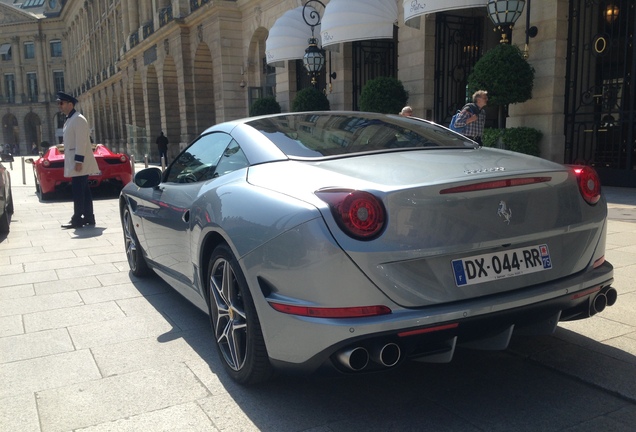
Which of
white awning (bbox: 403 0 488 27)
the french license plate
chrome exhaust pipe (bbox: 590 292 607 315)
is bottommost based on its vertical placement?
chrome exhaust pipe (bbox: 590 292 607 315)

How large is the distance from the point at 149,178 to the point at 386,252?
268cm

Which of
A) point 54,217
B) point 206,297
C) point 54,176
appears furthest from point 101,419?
point 54,176

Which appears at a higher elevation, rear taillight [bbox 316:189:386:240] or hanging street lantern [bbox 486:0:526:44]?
hanging street lantern [bbox 486:0:526:44]

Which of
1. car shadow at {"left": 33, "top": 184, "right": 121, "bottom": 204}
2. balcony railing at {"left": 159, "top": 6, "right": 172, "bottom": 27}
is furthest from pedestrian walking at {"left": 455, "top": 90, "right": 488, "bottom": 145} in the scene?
balcony railing at {"left": 159, "top": 6, "right": 172, "bottom": 27}

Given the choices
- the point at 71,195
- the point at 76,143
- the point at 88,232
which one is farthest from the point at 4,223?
the point at 71,195

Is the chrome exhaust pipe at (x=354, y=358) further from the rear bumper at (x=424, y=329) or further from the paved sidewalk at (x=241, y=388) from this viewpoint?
the paved sidewalk at (x=241, y=388)

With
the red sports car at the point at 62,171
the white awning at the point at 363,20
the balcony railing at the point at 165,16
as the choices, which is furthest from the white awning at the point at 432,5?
the balcony railing at the point at 165,16

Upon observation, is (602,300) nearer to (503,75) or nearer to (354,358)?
(354,358)

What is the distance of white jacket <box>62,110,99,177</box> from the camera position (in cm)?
852

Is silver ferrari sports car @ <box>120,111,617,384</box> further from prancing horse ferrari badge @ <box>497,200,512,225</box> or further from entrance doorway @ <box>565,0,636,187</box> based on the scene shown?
entrance doorway @ <box>565,0,636,187</box>

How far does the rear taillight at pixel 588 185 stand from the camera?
293cm

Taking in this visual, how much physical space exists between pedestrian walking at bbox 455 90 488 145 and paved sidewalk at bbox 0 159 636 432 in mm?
4377

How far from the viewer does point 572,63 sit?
12.2 m

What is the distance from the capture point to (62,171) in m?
12.5
